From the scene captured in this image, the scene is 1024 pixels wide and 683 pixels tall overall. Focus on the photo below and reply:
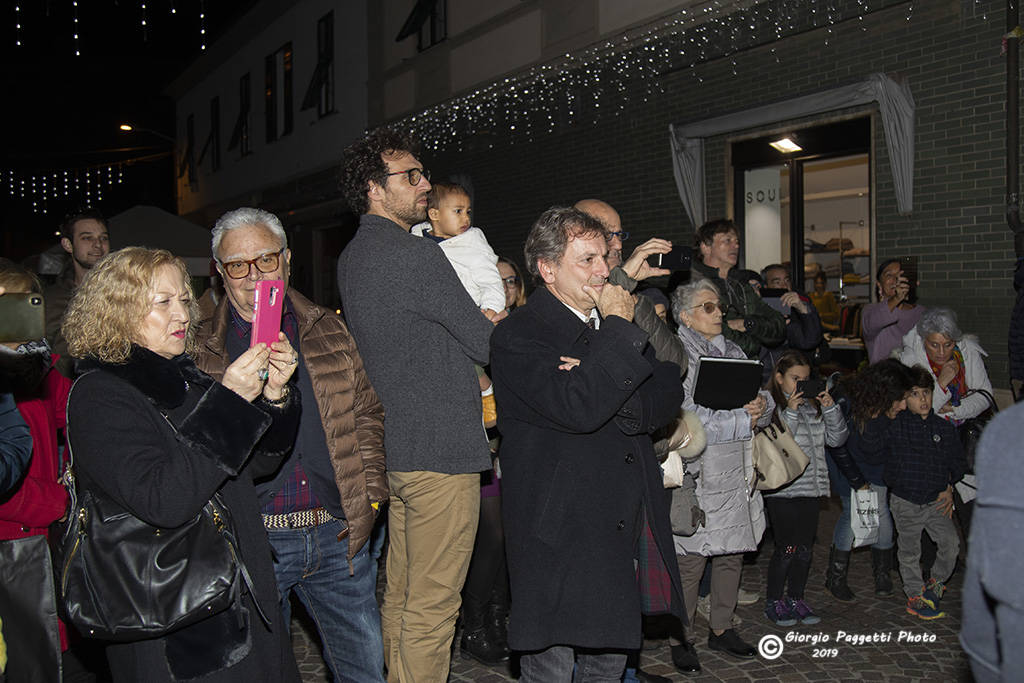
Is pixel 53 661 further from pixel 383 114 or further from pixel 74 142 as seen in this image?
pixel 74 142

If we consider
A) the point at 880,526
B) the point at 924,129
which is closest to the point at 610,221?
the point at 880,526

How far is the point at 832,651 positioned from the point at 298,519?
129 inches

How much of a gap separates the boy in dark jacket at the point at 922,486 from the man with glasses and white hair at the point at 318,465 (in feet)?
11.9

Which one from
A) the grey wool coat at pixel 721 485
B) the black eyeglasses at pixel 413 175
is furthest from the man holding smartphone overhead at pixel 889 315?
the black eyeglasses at pixel 413 175

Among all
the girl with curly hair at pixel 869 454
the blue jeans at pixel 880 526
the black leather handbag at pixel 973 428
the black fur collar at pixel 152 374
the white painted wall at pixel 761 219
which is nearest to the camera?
the black fur collar at pixel 152 374

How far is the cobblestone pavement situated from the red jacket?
183 cm

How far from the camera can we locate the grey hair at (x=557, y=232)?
306 cm

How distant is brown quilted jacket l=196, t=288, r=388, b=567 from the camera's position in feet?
10.2

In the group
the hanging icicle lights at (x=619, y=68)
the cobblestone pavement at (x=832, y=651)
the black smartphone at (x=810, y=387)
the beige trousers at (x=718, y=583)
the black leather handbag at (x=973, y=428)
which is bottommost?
the cobblestone pavement at (x=832, y=651)

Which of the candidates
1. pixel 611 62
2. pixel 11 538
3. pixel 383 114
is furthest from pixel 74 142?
pixel 11 538

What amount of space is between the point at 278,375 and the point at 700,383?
244cm

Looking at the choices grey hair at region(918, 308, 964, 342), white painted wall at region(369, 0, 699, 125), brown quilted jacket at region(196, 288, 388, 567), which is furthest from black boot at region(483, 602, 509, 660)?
white painted wall at region(369, 0, 699, 125)

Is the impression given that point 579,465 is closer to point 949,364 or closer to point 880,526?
point 880,526

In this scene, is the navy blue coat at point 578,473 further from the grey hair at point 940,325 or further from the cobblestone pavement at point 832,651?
the grey hair at point 940,325
